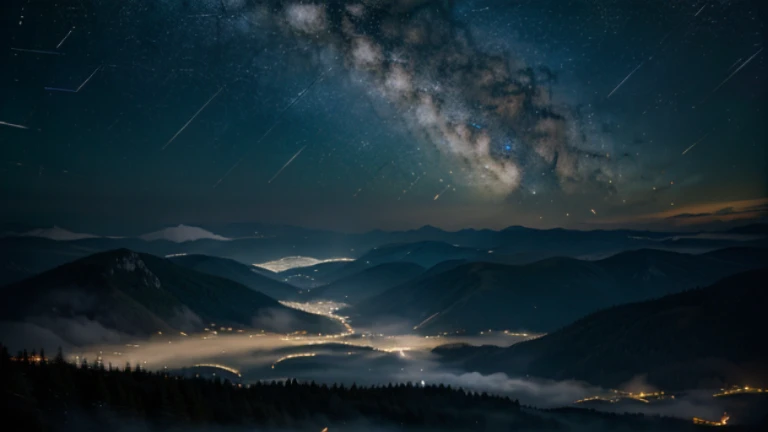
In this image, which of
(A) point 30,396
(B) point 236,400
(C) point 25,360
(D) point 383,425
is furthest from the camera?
(D) point 383,425

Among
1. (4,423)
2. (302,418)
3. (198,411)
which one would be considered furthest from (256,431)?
(4,423)

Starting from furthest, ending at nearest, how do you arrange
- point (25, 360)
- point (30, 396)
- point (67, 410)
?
point (25, 360), point (67, 410), point (30, 396)

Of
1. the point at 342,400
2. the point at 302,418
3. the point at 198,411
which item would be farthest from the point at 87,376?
the point at 342,400

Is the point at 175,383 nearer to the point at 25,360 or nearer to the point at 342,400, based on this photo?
the point at 25,360

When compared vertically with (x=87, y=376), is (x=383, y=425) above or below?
below

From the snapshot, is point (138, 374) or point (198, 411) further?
point (138, 374)

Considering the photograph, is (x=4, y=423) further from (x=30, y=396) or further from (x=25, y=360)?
(x=25, y=360)

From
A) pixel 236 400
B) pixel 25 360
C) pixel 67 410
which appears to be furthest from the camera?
pixel 236 400

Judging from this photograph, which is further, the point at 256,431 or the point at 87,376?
the point at 256,431

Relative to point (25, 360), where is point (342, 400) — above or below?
below
